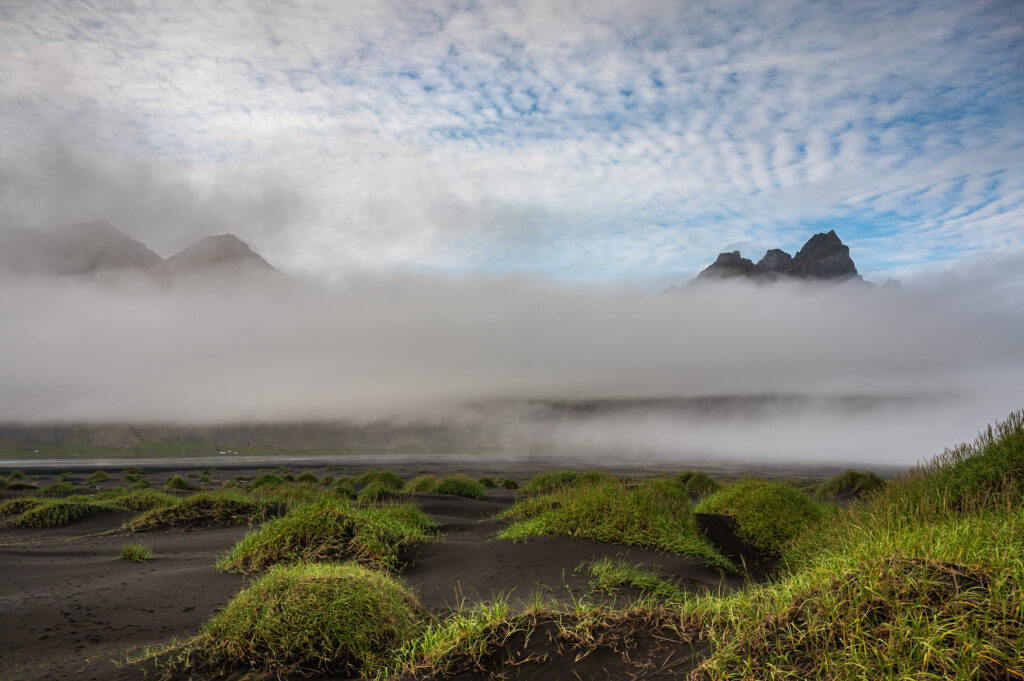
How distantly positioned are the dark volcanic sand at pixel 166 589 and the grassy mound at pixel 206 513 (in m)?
2.69

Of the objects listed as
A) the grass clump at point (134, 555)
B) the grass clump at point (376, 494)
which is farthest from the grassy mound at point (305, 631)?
the grass clump at point (376, 494)

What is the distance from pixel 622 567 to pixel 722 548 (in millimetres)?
4390

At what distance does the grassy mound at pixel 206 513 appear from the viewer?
53.8 ft

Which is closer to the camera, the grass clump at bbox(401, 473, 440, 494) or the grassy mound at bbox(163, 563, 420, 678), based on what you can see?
the grassy mound at bbox(163, 563, 420, 678)

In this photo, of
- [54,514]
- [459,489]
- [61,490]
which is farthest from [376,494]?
[61,490]

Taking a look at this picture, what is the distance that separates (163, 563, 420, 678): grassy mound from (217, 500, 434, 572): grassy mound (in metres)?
3.05

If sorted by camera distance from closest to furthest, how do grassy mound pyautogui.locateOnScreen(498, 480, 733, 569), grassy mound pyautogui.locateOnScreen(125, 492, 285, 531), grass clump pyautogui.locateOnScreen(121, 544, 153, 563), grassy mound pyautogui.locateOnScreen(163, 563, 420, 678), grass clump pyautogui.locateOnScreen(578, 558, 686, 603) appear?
1. grassy mound pyautogui.locateOnScreen(163, 563, 420, 678)
2. grass clump pyautogui.locateOnScreen(578, 558, 686, 603)
3. grassy mound pyautogui.locateOnScreen(498, 480, 733, 569)
4. grass clump pyautogui.locateOnScreen(121, 544, 153, 563)
5. grassy mound pyautogui.locateOnScreen(125, 492, 285, 531)

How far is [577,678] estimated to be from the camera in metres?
4.43

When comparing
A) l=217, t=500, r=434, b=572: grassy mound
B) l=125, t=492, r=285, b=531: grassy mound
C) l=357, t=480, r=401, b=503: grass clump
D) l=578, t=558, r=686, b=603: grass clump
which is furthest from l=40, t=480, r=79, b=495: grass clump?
l=578, t=558, r=686, b=603: grass clump

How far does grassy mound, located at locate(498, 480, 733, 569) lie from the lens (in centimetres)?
1067

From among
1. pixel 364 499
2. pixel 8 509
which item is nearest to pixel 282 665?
pixel 364 499

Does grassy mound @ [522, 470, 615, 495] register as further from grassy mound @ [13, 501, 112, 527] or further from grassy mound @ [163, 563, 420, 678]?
grassy mound @ [163, 563, 420, 678]

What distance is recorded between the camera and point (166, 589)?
8.77m

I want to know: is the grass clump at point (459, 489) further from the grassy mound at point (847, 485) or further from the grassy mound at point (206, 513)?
the grassy mound at point (847, 485)
